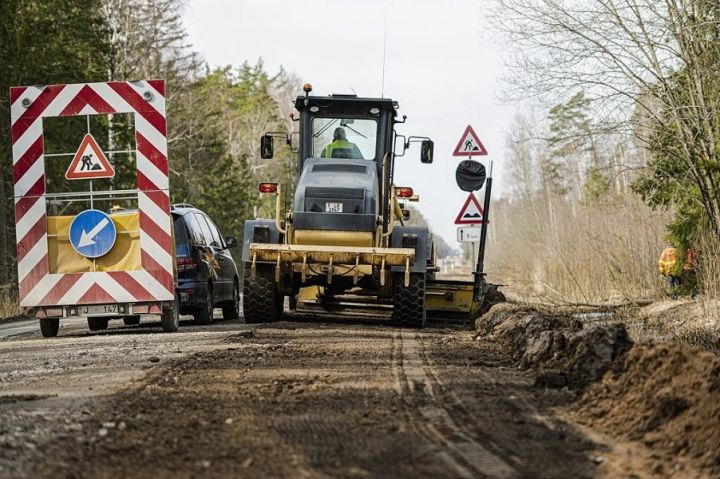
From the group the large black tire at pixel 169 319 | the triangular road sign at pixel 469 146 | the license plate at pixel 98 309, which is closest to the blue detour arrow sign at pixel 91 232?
the license plate at pixel 98 309

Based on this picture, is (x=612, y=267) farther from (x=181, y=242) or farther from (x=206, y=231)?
(x=181, y=242)

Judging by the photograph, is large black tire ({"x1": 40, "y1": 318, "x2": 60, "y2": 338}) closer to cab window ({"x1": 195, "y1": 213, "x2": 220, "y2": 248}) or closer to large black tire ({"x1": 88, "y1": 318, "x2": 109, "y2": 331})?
large black tire ({"x1": 88, "y1": 318, "x2": 109, "y2": 331})

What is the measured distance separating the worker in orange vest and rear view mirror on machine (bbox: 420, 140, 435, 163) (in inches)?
329

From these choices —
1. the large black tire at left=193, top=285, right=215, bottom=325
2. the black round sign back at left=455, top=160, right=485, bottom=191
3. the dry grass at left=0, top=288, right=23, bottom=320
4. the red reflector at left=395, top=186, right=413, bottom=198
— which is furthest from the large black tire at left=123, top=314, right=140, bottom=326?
the black round sign back at left=455, top=160, right=485, bottom=191

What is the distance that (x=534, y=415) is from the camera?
7.17 m

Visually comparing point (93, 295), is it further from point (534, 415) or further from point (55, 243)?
point (534, 415)

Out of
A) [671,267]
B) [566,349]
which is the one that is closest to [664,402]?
[566,349]

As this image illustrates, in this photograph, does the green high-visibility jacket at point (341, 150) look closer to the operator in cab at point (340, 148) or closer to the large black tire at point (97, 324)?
the operator in cab at point (340, 148)

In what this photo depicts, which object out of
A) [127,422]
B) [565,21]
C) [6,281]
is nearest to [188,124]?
[6,281]

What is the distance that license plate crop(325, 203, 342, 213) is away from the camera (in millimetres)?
15906

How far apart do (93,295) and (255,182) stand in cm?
5029

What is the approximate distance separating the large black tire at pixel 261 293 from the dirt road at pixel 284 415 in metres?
3.94

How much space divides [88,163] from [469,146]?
7962 millimetres

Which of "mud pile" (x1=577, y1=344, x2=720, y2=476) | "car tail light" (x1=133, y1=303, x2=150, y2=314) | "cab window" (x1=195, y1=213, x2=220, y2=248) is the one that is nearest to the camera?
"mud pile" (x1=577, y1=344, x2=720, y2=476)
